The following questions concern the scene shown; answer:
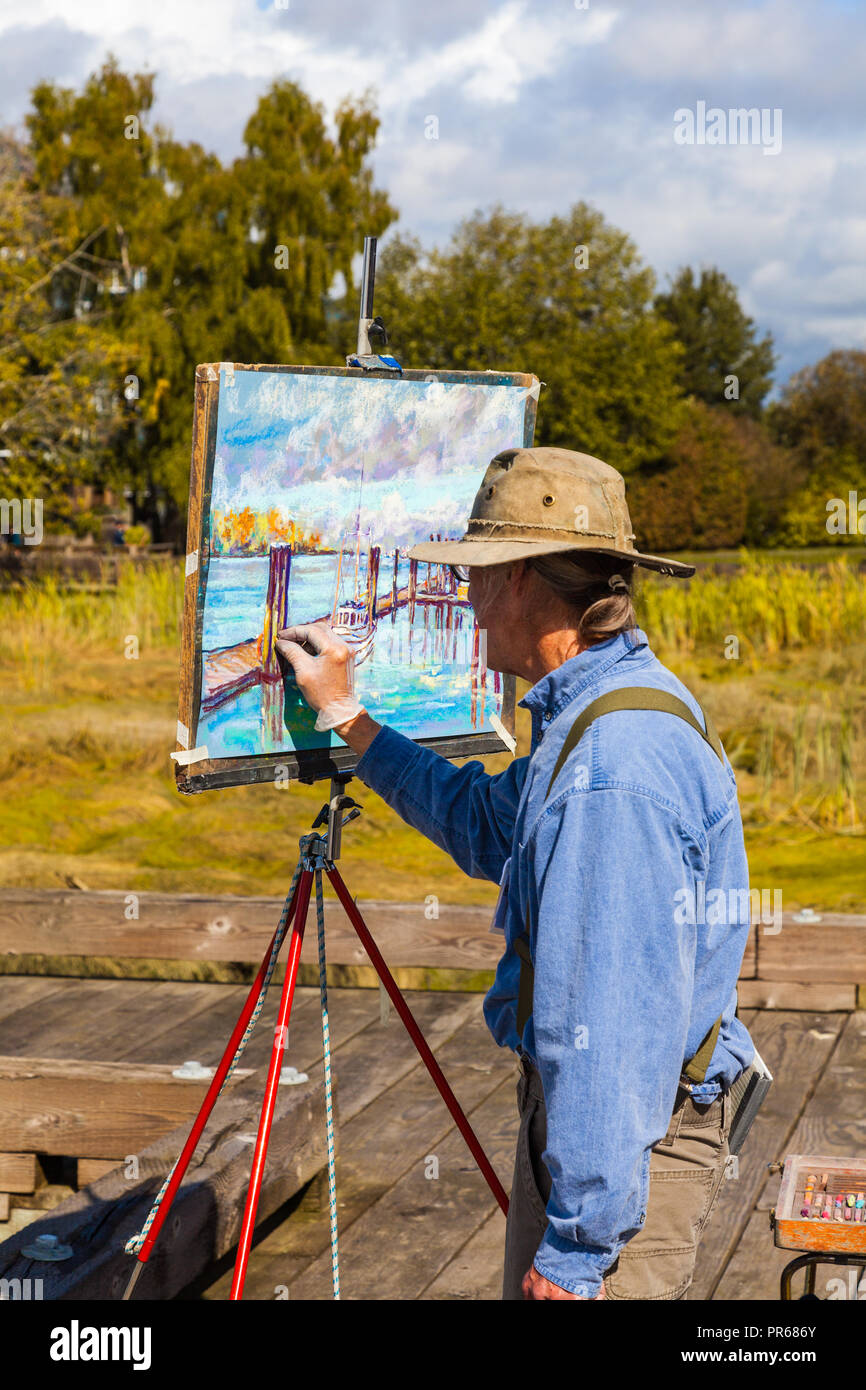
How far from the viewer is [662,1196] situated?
2061mm

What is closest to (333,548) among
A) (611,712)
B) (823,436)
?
(611,712)

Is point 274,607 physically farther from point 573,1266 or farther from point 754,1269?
point 754,1269

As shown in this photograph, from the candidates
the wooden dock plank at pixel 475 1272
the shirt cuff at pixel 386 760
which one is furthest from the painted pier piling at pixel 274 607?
the wooden dock plank at pixel 475 1272

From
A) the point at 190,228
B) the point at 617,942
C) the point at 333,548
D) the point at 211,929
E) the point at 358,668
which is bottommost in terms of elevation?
the point at 211,929

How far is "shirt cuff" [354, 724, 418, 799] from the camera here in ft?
8.96

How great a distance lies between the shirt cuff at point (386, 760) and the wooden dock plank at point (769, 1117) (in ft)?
3.87

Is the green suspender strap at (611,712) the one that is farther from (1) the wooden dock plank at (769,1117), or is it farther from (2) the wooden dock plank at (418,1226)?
(2) the wooden dock plank at (418,1226)

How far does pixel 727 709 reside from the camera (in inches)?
446

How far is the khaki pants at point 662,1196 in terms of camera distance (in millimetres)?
2043

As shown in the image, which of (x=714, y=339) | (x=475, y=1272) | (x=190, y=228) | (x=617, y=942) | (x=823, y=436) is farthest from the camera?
(x=714, y=339)

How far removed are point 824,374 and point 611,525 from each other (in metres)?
50.6

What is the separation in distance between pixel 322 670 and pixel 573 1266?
1.42 m

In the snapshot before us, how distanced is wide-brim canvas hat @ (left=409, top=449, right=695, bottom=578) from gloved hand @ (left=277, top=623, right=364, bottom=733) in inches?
25.7

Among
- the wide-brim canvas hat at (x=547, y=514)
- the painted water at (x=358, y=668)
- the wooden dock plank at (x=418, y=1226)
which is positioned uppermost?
the wide-brim canvas hat at (x=547, y=514)
